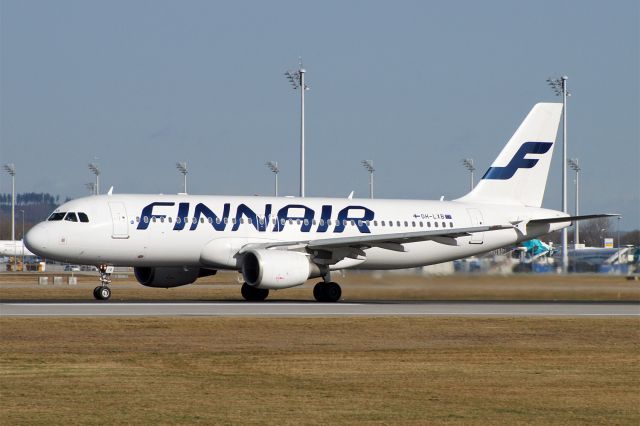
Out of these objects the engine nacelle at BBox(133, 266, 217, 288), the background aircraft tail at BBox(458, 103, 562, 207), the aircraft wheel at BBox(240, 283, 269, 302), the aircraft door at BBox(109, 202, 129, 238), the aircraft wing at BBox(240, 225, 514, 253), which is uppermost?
the background aircraft tail at BBox(458, 103, 562, 207)

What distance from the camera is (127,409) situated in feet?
52.0

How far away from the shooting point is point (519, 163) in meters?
50.7

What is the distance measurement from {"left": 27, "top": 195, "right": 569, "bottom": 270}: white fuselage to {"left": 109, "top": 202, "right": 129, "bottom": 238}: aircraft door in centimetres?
4

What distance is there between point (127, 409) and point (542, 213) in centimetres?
3613

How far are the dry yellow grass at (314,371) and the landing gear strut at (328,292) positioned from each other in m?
11.3

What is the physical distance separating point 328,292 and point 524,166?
13037 millimetres

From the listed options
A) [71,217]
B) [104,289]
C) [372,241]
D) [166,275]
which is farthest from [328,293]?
[71,217]

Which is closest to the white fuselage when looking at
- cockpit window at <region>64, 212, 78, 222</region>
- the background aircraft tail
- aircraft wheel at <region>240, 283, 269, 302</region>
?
cockpit window at <region>64, 212, 78, 222</region>

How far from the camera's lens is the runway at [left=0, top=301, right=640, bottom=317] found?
110 feet

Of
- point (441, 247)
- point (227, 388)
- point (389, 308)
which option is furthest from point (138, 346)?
point (441, 247)

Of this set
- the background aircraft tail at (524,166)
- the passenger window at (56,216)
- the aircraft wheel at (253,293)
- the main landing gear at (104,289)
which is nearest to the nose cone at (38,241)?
the passenger window at (56,216)

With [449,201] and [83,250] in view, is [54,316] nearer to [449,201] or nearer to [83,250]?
[83,250]

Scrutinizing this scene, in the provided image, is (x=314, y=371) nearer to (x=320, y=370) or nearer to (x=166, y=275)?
(x=320, y=370)

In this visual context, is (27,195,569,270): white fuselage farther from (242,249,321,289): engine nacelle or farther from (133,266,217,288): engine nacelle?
(133,266,217,288): engine nacelle
